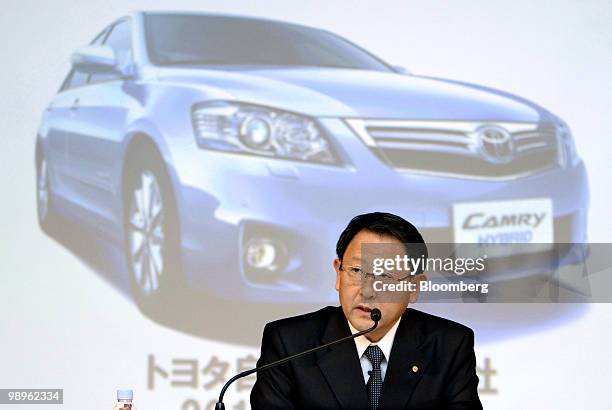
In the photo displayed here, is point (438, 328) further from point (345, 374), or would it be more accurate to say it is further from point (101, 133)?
point (101, 133)

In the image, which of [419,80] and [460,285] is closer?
[460,285]

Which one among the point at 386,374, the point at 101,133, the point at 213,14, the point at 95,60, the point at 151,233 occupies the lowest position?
the point at 151,233

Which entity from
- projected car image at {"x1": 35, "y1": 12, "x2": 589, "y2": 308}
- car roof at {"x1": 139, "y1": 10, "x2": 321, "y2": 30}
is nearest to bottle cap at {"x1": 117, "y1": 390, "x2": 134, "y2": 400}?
projected car image at {"x1": 35, "y1": 12, "x2": 589, "y2": 308}

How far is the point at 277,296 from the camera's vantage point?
13.6 feet

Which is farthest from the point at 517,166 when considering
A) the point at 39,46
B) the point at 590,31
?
the point at 39,46

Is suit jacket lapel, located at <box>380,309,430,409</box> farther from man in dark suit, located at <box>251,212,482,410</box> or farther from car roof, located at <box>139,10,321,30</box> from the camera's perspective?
car roof, located at <box>139,10,321,30</box>

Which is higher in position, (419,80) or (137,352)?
(419,80)

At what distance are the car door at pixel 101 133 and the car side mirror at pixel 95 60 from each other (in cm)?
2

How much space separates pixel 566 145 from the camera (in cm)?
427

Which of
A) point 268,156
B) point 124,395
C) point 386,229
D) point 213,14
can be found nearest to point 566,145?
point 268,156

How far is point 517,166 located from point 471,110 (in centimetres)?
27

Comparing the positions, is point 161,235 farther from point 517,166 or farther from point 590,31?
point 590,31

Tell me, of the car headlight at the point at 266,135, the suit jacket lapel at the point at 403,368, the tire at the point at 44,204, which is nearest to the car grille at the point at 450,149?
the car headlight at the point at 266,135

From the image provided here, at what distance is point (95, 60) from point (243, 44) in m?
0.57
